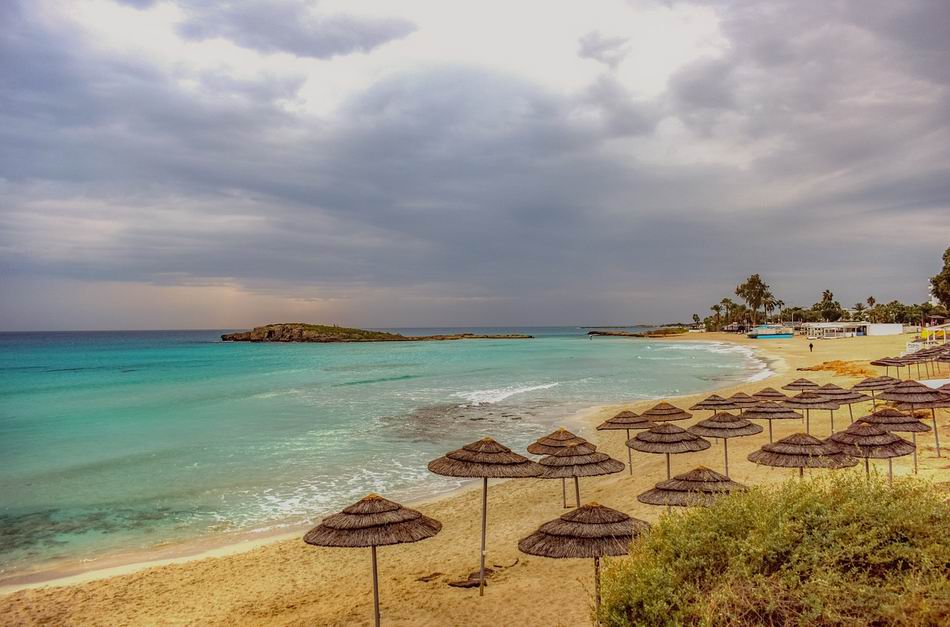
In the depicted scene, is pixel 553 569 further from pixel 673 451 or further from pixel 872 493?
pixel 872 493

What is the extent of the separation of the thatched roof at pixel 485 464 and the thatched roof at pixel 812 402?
1274 centimetres

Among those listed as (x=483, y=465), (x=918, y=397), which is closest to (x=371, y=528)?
(x=483, y=465)

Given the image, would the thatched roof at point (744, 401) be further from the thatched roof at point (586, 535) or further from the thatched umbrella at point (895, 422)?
the thatched roof at point (586, 535)

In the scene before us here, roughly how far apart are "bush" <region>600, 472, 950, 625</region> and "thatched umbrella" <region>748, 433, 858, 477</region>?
187 inches

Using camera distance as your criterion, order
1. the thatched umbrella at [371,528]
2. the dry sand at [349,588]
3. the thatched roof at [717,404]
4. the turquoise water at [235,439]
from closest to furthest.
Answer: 1. the thatched umbrella at [371,528]
2. the dry sand at [349,588]
3. the turquoise water at [235,439]
4. the thatched roof at [717,404]

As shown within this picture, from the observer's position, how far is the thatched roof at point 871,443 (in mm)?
11523

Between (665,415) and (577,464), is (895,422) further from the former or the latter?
(577,464)

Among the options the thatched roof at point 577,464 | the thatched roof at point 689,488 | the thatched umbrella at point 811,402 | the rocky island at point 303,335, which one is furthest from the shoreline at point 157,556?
the rocky island at point 303,335

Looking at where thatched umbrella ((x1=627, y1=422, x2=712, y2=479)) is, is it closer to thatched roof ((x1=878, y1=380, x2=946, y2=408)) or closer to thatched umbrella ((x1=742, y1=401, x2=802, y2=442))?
thatched umbrella ((x1=742, y1=401, x2=802, y2=442))

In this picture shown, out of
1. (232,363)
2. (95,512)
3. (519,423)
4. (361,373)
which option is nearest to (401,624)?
(95,512)

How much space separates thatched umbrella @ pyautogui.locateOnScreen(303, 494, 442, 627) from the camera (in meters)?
7.78

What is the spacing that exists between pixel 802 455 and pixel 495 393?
29.5 meters

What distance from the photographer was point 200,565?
12219mm

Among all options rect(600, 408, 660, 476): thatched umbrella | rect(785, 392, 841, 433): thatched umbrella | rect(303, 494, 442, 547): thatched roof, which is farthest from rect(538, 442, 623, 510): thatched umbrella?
rect(785, 392, 841, 433): thatched umbrella
